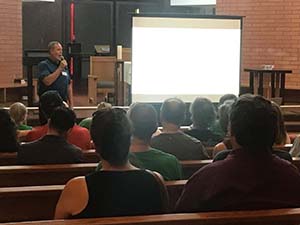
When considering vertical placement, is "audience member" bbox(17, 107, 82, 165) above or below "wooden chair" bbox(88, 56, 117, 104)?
below

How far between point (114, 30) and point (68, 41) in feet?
3.73

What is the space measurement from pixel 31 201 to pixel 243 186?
100 cm

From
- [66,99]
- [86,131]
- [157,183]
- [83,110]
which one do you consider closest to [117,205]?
[157,183]

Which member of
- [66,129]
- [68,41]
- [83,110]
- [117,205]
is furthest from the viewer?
[68,41]

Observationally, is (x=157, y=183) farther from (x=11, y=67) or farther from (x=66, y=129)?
(x=11, y=67)

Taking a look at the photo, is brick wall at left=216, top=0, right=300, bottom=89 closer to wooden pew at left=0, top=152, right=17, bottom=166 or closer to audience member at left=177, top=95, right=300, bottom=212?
wooden pew at left=0, top=152, right=17, bottom=166

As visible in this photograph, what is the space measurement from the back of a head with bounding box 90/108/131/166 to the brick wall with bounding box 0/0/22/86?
803 centimetres

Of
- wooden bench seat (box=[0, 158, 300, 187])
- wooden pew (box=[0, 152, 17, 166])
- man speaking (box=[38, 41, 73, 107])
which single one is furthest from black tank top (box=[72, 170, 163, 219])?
man speaking (box=[38, 41, 73, 107])

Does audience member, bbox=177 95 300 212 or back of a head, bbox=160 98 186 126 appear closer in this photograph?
audience member, bbox=177 95 300 212

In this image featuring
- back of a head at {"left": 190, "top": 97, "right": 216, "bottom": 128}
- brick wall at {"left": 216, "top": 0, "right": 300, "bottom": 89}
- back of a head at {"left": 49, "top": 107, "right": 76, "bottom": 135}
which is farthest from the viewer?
brick wall at {"left": 216, "top": 0, "right": 300, "bottom": 89}

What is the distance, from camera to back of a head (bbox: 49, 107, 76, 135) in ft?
12.2

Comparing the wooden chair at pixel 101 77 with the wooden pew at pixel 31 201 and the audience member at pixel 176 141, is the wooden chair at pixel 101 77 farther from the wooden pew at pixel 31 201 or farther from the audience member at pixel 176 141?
the wooden pew at pixel 31 201

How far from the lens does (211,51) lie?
7832mm

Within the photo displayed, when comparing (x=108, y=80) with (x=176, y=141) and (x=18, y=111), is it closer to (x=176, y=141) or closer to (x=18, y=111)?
(x=18, y=111)
